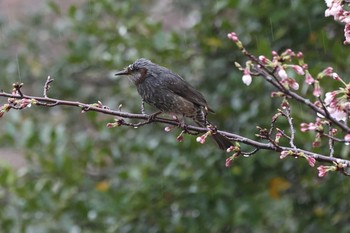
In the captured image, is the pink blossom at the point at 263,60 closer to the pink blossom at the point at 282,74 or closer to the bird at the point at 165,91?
the pink blossom at the point at 282,74

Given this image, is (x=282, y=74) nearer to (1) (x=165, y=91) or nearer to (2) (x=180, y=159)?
(1) (x=165, y=91)

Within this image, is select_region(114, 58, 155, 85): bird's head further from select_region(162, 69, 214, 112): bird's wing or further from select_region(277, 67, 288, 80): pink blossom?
select_region(277, 67, 288, 80): pink blossom

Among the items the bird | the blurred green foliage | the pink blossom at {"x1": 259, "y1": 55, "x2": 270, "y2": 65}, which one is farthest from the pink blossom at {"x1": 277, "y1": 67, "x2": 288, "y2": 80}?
the blurred green foliage

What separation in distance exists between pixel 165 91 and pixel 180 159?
40.2 inches

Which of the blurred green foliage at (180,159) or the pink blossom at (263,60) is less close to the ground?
the blurred green foliage at (180,159)

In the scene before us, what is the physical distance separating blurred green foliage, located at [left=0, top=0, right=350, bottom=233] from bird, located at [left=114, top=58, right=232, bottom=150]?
0.58m

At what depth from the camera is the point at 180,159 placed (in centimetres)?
460

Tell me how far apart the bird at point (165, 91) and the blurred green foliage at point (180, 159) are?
58 cm

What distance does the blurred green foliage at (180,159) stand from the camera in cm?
448

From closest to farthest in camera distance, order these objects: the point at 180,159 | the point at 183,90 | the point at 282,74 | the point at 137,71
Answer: the point at 282,74 < the point at 137,71 < the point at 183,90 < the point at 180,159

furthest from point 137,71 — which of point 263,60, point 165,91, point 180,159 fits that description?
point 263,60

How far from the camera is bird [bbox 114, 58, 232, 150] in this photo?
3.60 metres

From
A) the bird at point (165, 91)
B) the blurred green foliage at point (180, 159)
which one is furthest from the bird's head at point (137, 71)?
the blurred green foliage at point (180, 159)

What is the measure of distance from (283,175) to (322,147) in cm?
72
